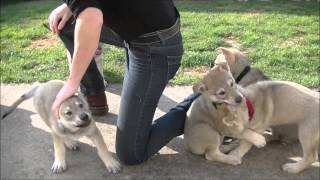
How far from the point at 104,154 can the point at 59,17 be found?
3.99 feet

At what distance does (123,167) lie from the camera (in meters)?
4.31

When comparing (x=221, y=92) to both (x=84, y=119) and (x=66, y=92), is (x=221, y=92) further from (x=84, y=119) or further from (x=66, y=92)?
(x=66, y=92)

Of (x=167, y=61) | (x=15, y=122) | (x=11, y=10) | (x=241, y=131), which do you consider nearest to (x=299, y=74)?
(x=241, y=131)

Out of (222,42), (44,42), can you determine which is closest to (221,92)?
(222,42)

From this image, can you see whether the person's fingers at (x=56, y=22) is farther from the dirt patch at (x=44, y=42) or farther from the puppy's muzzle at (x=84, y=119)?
the dirt patch at (x=44, y=42)

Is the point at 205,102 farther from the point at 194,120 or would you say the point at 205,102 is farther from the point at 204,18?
the point at 204,18

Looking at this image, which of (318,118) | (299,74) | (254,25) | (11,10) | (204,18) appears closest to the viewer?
(318,118)

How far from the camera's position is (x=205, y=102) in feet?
13.9

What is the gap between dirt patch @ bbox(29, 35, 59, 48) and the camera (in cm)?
Answer: 745

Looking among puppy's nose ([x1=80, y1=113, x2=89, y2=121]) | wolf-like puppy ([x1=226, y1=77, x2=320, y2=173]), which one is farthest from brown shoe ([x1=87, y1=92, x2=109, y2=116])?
wolf-like puppy ([x1=226, y1=77, x2=320, y2=173])

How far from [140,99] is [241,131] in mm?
845

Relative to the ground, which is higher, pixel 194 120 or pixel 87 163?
pixel 194 120

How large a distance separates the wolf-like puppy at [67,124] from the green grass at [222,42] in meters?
1.61

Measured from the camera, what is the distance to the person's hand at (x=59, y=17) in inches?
175
